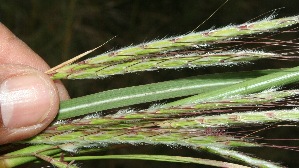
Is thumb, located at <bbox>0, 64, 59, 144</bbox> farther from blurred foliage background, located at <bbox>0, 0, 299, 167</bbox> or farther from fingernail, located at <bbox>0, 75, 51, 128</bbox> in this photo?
blurred foliage background, located at <bbox>0, 0, 299, 167</bbox>

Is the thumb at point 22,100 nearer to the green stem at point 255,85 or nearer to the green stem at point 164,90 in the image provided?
the green stem at point 164,90

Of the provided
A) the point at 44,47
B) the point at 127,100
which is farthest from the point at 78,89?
the point at 127,100

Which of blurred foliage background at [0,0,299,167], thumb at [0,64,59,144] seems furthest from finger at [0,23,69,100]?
blurred foliage background at [0,0,299,167]

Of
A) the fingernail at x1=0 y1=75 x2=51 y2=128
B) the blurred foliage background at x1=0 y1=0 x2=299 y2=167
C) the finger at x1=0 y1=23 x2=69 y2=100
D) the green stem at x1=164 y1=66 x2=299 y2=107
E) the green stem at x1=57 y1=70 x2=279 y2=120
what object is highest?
the blurred foliage background at x1=0 y1=0 x2=299 y2=167

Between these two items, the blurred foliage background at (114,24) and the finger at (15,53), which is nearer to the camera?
the finger at (15,53)

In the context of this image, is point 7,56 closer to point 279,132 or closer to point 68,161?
point 68,161

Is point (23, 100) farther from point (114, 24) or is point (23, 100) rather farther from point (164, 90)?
point (114, 24)

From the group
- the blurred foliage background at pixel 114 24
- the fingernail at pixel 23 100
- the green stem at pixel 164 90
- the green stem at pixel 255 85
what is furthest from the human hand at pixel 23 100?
the blurred foliage background at pixel 114 24
